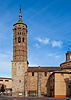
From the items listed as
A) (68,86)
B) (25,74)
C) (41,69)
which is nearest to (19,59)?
(25,74)

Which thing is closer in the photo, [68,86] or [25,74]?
[68,86]

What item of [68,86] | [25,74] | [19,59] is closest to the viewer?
[68,86]

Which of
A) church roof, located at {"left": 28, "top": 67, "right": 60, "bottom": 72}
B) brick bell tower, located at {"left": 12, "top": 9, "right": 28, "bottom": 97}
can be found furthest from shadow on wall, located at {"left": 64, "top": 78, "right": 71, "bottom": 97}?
brick bell tower, located at {"left": 12, "top": 9, "right": 28, "bottom": 97}

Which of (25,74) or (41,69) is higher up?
(41,69)

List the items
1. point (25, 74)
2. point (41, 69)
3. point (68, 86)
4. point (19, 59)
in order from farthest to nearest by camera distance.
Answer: point (41, 69)
point (19, 59)
point (25, 74)
point (68, 86)

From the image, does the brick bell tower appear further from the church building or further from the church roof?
the church roof

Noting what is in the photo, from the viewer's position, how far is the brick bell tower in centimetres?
6021

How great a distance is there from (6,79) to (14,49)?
43405 mm

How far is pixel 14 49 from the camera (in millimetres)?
64250

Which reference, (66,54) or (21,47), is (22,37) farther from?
(66,54)

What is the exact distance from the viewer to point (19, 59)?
206 ft

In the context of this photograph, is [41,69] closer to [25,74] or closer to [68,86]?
[25,74]

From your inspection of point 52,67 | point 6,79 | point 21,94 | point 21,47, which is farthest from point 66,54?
point 6,79

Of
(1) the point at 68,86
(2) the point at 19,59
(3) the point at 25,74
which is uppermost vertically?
(2) the point at 19,59
